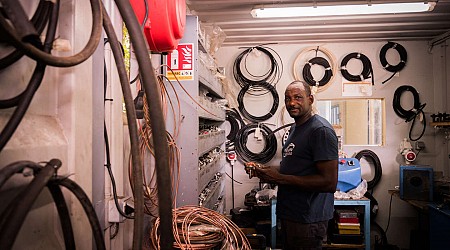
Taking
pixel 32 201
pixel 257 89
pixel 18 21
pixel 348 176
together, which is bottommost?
pixel 348 176

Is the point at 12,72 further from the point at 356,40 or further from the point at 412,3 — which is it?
the point at 356,40

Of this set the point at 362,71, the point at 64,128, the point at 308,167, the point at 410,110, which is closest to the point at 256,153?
the point at 362,71

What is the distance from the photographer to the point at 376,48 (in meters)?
4.20

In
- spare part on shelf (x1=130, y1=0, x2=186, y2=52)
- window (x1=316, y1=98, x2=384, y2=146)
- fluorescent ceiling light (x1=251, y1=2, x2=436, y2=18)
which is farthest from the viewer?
window (x1=316, y1=98, x2=384, y2=146)

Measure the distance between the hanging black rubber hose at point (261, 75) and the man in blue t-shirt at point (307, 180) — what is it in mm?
2024

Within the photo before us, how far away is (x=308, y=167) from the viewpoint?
2.19 metres

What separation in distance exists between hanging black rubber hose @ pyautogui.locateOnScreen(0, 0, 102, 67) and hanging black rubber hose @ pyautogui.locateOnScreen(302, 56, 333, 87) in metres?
3.85

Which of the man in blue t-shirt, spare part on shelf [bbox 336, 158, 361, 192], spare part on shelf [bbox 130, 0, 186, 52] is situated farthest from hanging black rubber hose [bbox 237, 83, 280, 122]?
spare part on shelf [bbox 130, 0, 186, 52]

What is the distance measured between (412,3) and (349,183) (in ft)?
6.65

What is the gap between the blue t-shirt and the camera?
211 cm

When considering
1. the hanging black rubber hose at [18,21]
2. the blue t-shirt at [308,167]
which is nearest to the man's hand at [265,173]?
the blue t-shirt at [308,167]

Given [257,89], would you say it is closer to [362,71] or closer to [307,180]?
[362,71]

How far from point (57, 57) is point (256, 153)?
3.90m

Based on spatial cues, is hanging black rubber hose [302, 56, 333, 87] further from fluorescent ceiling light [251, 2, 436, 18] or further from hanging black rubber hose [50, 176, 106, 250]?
hanging black rubber hose [50, 176, 106, 250]
